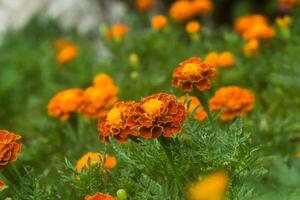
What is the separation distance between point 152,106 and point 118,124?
15 cm

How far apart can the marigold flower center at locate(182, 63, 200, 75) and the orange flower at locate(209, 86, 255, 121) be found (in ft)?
1.17

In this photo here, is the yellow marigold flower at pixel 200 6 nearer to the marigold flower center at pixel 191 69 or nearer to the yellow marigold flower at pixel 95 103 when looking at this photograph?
the yellow marigold flower at pixel 95 103

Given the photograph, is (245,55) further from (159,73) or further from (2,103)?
(2,103)

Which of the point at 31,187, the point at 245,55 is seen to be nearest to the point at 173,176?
the point at 31,187

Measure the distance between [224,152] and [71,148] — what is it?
104 cm

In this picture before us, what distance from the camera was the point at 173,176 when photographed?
65.1 inches

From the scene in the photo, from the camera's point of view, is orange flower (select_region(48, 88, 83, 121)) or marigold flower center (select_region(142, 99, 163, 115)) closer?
marigold flower center (select_region(142, 99, 163, 115))

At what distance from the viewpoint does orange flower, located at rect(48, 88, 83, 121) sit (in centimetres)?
234

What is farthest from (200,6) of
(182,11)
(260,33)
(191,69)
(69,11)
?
(69,11)

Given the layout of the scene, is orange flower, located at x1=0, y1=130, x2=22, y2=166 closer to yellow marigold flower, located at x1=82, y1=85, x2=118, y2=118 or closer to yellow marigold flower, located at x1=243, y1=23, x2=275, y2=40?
yellow marigold flower, located at x1=82, y1=85, x2=118, y2=118

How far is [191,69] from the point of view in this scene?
1870 millimetres

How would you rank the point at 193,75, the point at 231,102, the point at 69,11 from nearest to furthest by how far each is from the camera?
the point at 193,75 → the point at 231,102 → the point at 69,11

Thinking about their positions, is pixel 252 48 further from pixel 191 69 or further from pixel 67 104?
pixel 191 69

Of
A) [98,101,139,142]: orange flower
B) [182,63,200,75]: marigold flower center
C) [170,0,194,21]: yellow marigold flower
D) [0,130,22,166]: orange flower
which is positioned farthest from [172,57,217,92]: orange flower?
[170,0,194,21]: yellow marigold flower
